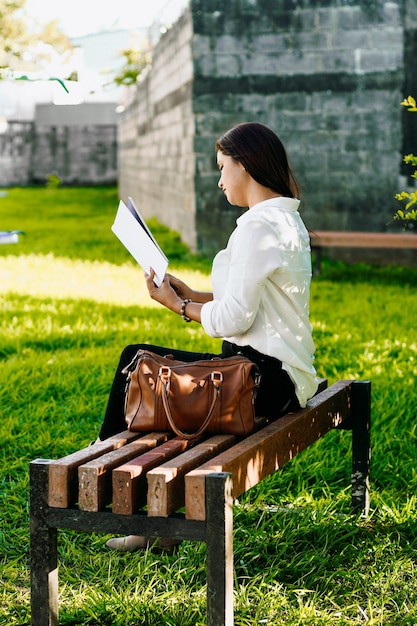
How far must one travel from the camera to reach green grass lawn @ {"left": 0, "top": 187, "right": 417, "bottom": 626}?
306 centimetres

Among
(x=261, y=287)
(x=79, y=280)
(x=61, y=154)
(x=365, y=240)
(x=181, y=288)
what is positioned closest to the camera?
(x=261, y=287)

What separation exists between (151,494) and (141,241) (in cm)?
99

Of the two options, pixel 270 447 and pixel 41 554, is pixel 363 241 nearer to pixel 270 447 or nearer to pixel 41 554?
pixel 270 447

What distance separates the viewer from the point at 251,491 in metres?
4.05

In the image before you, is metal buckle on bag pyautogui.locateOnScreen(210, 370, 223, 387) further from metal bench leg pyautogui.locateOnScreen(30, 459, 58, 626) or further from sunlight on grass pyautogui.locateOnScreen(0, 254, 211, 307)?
sunlight on grass pyautogui.locateOnScreen(0, 254, 211, 307)

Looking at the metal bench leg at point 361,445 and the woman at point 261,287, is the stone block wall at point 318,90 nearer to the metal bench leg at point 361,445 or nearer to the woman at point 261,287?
the metal bench leg at point 361,445

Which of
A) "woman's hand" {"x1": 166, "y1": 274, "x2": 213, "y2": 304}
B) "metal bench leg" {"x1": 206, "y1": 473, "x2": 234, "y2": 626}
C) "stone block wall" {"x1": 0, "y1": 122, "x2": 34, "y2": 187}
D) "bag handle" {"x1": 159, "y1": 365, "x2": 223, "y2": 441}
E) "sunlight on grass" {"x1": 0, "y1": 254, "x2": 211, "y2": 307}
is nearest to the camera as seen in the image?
"metal bench leg" {"x1": 206, "y1": 473, "x2": 234, "y2": 626}

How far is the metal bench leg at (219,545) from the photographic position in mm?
2475

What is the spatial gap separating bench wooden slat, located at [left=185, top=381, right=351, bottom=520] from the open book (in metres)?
0.63

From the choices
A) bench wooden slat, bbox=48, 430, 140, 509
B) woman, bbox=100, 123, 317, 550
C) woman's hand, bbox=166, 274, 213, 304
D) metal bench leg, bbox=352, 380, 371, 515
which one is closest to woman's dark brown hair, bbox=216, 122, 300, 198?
woman, bbox=100, 123, 317, 550

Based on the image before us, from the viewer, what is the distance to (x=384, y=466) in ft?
14.0

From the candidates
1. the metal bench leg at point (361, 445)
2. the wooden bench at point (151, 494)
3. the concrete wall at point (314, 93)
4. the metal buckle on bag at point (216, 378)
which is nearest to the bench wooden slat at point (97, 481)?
the wooden bench at point (151, 494)

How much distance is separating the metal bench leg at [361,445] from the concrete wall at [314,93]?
7374mm

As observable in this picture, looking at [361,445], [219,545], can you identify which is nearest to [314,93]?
[361,445]
